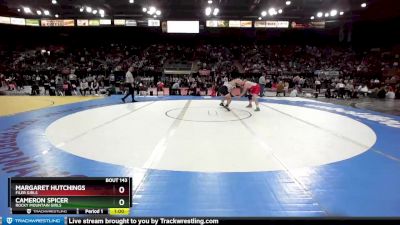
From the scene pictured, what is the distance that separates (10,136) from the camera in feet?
20.4

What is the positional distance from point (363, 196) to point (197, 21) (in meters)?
28.1

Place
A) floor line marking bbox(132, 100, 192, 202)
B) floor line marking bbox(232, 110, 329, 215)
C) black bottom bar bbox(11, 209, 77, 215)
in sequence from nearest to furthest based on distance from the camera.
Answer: black bottom bar bbox(11, 209, 77, 215)
floor line marking bbox(232, 110, 329, 215)
floor line marking bbox(132, 100, 192, 202)

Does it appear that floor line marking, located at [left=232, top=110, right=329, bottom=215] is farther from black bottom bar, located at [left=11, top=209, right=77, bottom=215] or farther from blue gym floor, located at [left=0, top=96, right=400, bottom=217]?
black bottom bar, located at [left=11, top=209, right=77, bottom=215]

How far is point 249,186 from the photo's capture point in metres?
3.69

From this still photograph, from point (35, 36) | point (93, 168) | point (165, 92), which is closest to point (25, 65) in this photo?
point (35, 36)

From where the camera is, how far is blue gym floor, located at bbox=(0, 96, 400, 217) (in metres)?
3.09

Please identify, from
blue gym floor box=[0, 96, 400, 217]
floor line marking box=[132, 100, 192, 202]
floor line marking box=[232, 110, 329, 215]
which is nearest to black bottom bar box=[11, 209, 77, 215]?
blue gym floor box=[0, 96, 400, 217]

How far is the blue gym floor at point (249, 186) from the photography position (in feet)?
10.1

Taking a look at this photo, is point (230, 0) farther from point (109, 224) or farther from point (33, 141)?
point (109, 224)

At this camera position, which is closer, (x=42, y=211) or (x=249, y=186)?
(x=42, y=211)

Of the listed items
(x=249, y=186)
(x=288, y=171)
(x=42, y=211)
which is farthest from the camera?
(x=288, y=171)
